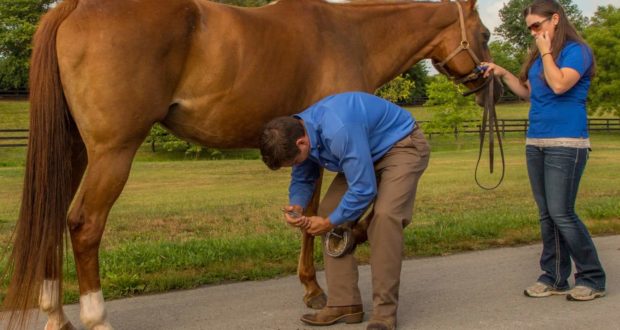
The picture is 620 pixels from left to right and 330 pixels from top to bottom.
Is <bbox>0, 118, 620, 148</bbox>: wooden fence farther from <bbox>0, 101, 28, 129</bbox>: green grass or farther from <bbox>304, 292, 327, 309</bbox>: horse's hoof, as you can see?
<bbox>304, 292, 327, 309</bbox>: horse's hoof

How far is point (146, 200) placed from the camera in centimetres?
1460

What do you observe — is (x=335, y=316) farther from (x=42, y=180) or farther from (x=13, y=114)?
(x=13, y=114)

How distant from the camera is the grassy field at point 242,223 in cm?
567

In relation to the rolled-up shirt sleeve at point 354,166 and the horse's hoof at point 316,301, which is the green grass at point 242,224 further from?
the rolled-up shirt sleeve at point 354,166

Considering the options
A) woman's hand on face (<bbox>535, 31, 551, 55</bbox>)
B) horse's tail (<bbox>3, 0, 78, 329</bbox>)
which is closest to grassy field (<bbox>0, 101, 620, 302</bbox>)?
horse's tail (<bbox>3, 0, 78, 329</bbox>)

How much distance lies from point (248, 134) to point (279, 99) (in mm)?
317

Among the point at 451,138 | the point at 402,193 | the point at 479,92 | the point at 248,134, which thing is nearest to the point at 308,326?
the point at 402,193

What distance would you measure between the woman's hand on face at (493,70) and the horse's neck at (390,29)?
45 centimetres

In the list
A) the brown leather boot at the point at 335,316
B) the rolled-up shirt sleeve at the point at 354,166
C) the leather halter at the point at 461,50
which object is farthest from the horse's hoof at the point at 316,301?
the leather halter at the point at 461,50

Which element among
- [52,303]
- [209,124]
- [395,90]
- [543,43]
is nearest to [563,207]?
[543,43]

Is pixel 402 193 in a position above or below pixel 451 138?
above

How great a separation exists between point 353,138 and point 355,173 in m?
0.20

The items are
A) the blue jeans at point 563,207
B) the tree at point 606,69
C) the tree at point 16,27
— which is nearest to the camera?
the blue jeans at point 563,207

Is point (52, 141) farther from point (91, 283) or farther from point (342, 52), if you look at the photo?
point (342, 52)
